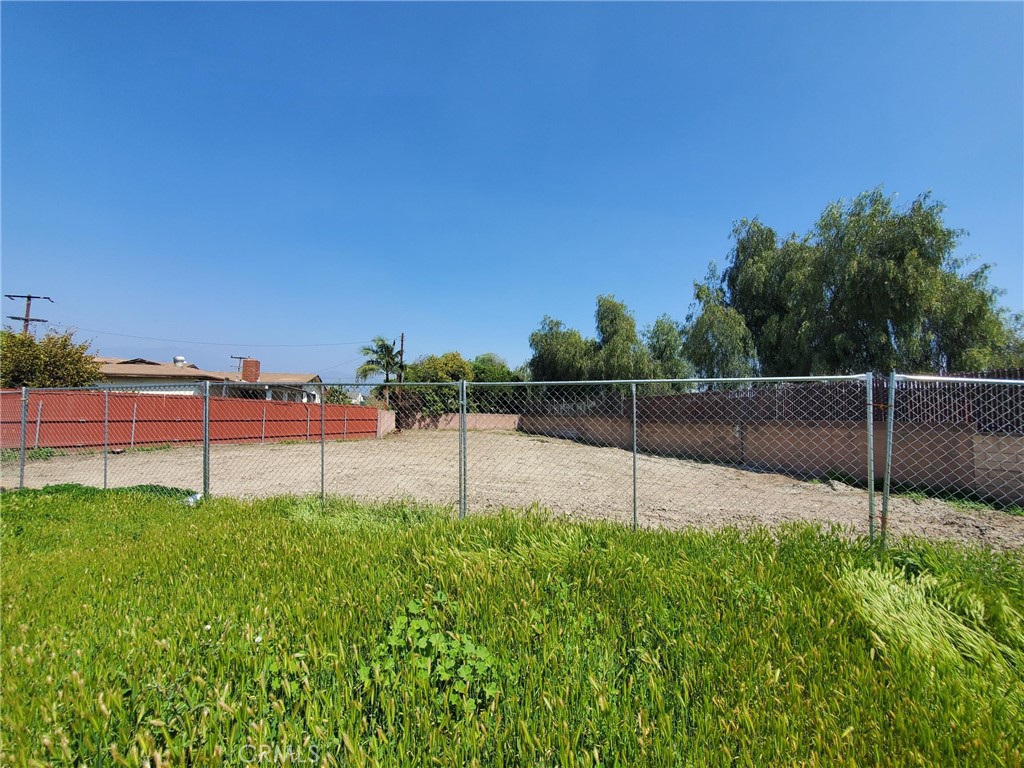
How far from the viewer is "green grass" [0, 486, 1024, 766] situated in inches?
62.4

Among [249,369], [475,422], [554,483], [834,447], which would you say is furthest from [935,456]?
[249,369]

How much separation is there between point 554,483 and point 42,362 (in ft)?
67.1

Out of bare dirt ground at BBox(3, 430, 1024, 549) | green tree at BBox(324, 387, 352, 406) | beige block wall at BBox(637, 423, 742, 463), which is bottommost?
bare dirt ground at BBox(3, 430, 1024, 549)

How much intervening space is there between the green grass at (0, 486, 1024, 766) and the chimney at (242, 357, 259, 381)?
97.9 feet

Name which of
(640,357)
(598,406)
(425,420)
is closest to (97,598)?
(425,420)

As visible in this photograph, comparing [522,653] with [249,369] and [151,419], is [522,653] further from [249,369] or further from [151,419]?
[249,369]

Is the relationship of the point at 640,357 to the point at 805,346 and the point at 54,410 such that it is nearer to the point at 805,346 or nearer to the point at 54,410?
the point at 805,346

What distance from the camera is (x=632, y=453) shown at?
7613 mm

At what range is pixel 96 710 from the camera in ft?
5.49

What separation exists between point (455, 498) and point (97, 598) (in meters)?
5.13

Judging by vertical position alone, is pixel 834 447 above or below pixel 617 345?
below

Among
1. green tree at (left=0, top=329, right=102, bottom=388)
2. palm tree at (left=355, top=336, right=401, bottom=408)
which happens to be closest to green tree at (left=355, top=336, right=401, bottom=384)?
palm tree at (left=355, top=336, right=401, bottom=408)

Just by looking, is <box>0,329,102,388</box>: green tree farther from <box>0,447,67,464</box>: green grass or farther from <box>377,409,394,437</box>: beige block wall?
<box>377,409,394,437</box>: beige block wall

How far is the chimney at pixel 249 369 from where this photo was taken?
29938 mm
